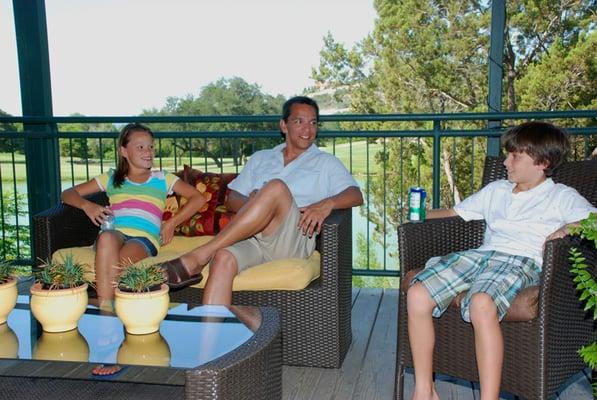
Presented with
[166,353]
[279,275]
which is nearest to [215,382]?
[166,353]

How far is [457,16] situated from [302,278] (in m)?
11.6

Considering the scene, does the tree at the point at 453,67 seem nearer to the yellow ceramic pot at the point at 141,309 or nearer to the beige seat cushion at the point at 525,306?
the beige seat cushion at the point at 525,306

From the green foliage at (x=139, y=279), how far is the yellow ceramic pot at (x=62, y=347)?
0.65 feet

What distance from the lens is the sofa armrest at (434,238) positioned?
258 centimetres

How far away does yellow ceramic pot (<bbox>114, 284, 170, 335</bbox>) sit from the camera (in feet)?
6.61

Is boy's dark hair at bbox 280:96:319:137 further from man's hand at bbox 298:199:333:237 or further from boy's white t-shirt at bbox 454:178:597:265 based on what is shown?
boy's white t-shirt at bbox 454:178:597:265

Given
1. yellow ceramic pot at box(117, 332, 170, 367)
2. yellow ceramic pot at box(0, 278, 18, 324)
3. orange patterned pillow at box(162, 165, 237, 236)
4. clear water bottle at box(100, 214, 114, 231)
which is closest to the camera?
yellow ceramic pot at box(117, 332, 170, 367)

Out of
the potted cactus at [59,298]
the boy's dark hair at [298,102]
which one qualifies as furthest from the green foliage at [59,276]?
the boy's dark hair at [298,102]

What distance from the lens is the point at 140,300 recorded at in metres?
2.01

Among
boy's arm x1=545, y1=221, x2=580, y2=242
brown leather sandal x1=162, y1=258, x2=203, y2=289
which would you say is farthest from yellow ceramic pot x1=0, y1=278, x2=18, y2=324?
boy's arm x1=545, y1=221, x2=580, y2=242

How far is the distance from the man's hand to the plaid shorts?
1.92 feet

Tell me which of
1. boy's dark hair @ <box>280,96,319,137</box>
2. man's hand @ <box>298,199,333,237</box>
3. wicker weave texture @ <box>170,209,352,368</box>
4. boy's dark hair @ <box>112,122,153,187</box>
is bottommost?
wicker weave texture @ <box>170,209,352,368</box>

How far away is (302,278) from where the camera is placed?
112 inches

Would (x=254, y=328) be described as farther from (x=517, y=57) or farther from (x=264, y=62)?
(x=264, y=62)
